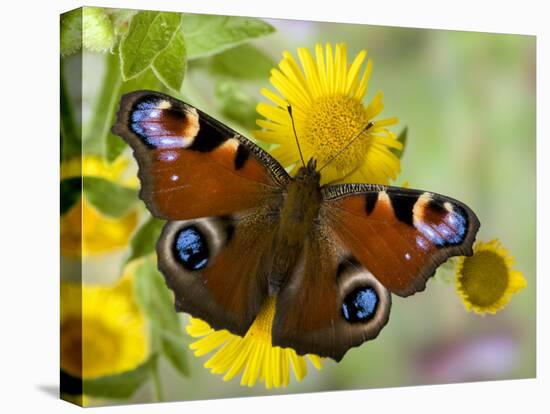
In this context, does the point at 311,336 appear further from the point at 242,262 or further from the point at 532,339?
the point at 532,339

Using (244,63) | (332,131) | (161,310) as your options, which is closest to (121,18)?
(244,63)

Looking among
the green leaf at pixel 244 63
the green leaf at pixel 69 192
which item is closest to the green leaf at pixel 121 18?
the green leaf at pixel 244 63

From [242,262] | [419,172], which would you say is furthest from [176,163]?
[419,172]

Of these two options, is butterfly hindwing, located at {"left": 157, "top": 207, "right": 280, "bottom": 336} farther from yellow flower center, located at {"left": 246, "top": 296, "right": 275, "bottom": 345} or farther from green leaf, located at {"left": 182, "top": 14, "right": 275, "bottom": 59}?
green leaf, located at {"left": 182, "top": 14, "right": 275, "bottom": 59}

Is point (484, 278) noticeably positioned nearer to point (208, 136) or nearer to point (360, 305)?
point (360, 305)

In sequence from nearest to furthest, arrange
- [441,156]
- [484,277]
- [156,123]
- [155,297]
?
[156,123], [155,297], [484,277], [441,156]

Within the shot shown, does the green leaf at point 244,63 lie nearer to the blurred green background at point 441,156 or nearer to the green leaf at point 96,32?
the blurred green background at point 441,156
